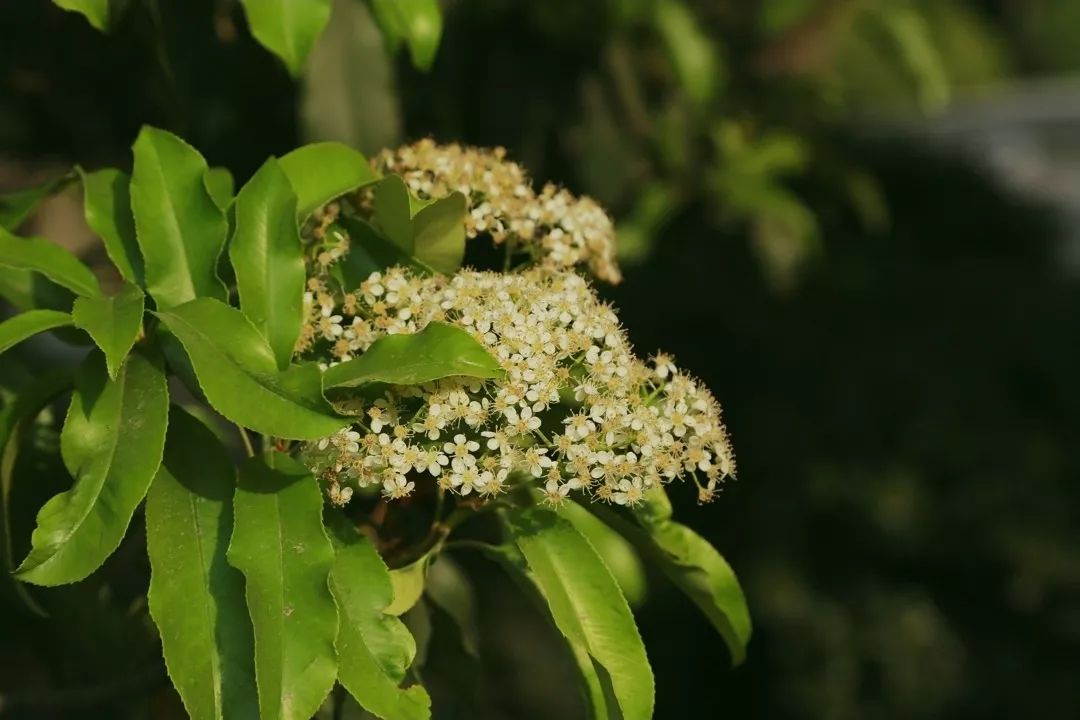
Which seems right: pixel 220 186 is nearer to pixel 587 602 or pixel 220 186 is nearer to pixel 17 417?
pixel 17 417

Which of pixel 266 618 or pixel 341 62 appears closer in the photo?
pixel 266 618

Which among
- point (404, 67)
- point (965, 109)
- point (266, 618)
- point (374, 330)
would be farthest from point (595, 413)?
point (965, 109)

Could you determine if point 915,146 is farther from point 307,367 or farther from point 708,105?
point 307,367

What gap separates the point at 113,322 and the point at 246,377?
12 centimetres

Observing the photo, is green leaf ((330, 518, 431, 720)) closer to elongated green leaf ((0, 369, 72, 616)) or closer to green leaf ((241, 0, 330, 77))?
elongated green leaf ((0, 369, 72, 616))

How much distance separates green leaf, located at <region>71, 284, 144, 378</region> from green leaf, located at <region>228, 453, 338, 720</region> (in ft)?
0.51

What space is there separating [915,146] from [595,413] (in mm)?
4219

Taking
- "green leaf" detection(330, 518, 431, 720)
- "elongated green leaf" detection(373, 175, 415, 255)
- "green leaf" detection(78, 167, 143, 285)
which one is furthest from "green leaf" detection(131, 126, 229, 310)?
"green leaf" detection(330, 518, 431, 720)

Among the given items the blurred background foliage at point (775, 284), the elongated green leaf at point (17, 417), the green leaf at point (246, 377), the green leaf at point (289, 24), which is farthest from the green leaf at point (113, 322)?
the blurred background foliage at point (775, 284)

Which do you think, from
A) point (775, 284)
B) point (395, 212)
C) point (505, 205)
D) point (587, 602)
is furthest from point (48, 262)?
point (775, 284)

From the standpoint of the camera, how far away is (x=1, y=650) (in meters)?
1.65

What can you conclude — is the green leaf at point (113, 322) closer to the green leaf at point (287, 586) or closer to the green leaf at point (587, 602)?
the green leaf at point (287, 586)

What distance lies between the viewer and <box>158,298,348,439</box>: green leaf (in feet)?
3.51

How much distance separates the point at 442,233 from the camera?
4.19 ft
